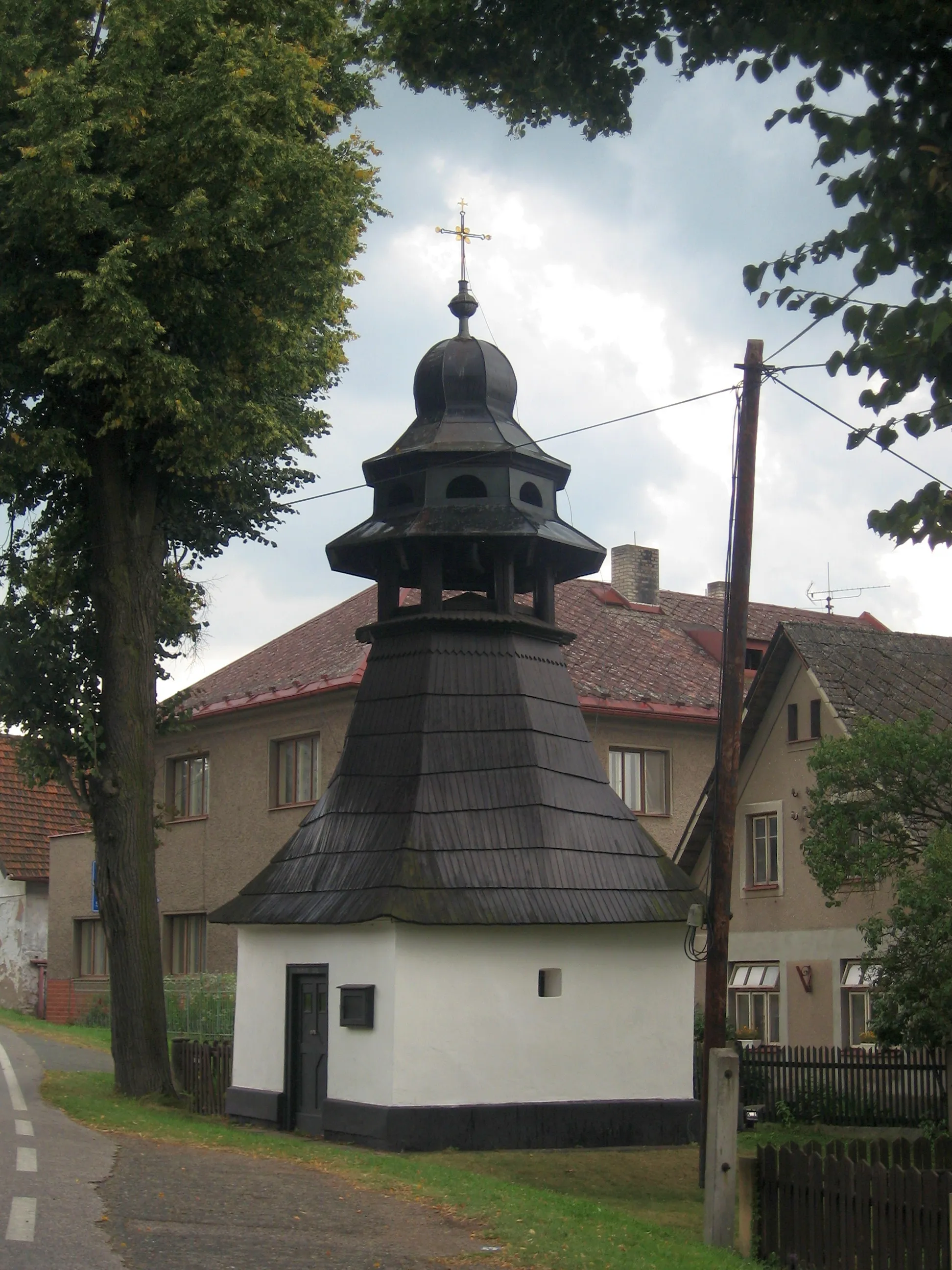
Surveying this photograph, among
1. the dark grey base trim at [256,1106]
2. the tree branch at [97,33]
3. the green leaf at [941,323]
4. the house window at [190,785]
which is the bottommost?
the dark grey base trim at [256,1106]

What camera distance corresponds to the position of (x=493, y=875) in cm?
1956

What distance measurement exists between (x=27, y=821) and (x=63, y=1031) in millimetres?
10331

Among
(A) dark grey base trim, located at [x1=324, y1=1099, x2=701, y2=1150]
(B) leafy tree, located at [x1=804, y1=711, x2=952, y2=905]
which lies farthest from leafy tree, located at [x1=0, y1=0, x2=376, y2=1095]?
(B) leafy tree, located at [x1=804, y1=711, x2=952, y2=905]

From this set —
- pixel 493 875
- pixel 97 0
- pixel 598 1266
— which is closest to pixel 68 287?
pixel 97 0

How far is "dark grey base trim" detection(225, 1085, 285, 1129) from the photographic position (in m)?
20.6

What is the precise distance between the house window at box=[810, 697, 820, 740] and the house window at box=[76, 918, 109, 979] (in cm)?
1835

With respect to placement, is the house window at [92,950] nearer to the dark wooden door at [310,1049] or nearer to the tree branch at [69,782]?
the tree branch at [69,782]

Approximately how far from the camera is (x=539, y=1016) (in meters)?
19.5

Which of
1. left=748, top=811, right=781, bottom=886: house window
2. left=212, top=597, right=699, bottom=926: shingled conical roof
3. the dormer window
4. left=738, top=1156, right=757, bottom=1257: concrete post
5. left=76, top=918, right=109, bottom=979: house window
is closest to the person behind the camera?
left=738, top=1156, right=757, bottom=1257: concrete post

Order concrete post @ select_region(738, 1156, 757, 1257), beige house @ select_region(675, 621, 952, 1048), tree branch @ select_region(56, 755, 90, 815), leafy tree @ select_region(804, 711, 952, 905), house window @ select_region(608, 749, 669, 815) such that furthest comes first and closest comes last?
house window @ select_region(608, 749, 669, 815) < beige house @ select_region(675, 621, 952, 1048) < tree branch @ select_region(56, 755, 90, 815) < leafy tree @ select_region(804, 711, 952, 905) < concrete post @ select_region(738, 1156, 757, 1257)

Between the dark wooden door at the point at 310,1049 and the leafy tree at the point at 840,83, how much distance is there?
1250 centimetres

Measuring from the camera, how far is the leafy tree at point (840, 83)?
25.5 feet

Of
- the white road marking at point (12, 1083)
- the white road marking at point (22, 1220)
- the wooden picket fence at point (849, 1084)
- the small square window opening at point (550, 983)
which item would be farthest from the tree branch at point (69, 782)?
the white road marking at point (22, 1220)

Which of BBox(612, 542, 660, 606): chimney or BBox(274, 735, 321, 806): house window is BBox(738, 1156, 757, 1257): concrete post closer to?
BBox(274, 735, 321, 806): house window
